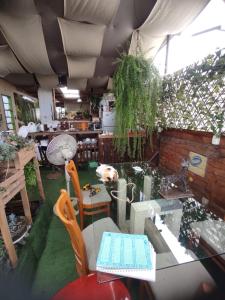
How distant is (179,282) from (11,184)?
58.8 inches

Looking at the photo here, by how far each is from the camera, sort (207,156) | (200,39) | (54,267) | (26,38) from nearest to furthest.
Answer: (54,267), (207,156), (200,39), (26,38)

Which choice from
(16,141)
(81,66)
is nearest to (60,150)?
(16,141)

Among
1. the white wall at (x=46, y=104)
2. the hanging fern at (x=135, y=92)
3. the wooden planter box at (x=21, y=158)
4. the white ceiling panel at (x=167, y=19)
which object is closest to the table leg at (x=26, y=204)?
the wooden planter box at (x=21, y=158)

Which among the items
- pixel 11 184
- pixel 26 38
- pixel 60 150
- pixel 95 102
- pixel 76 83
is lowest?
pixel 11 184

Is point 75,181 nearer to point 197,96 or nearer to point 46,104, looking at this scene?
point 197,96

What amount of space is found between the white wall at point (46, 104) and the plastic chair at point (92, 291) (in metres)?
5.93

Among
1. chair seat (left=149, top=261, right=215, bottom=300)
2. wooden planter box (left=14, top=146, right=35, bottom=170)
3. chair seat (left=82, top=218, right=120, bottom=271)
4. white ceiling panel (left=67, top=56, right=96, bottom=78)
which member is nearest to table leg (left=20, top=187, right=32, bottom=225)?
wooden planter box (left=14, top=146, right=35, bottom=170)

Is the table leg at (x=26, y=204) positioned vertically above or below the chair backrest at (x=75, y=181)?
below

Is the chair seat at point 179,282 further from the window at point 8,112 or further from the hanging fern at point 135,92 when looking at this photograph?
the window at point 8,112

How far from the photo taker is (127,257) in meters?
0.83

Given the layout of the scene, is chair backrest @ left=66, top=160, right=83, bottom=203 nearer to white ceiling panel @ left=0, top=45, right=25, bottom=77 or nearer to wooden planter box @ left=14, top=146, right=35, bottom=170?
wooden planter box @ left=14, top=146, right=35, bottom=170

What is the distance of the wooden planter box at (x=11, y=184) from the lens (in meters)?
1.31

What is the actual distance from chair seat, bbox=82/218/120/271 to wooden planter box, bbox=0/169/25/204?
0.73 metres

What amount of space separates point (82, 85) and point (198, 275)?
558 cm
